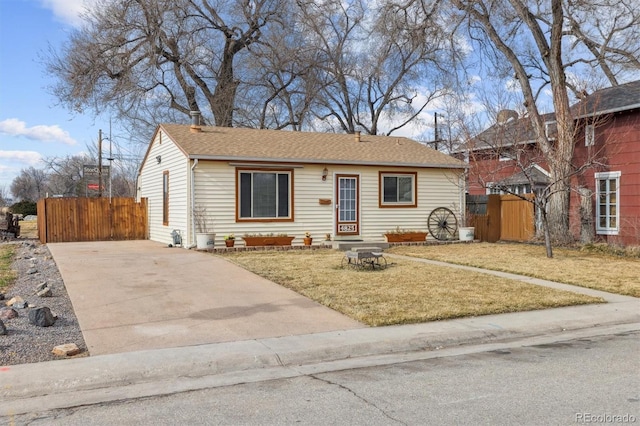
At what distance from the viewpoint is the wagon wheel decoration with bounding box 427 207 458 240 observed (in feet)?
63.8

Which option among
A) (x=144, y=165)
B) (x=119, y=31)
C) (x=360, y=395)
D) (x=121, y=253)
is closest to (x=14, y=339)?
(x=360, y=395)

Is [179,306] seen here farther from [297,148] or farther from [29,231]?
[29,231]

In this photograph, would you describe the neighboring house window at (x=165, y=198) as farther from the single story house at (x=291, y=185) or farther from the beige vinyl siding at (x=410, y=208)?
the beige vinyl siding at (x=410, y=208)

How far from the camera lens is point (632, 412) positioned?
422 centimetres

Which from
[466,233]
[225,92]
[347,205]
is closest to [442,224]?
[466,233]

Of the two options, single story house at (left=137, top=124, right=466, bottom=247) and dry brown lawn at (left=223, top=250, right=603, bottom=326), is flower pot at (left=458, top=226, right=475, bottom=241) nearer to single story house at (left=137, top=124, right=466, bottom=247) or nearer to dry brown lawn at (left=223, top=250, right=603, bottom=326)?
single story house at (left=137, top=124, right=466, bottom=247)

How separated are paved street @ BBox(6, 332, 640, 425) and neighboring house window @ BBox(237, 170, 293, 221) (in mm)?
11383

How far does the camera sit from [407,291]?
938 cm

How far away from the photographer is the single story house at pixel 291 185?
1636 cm

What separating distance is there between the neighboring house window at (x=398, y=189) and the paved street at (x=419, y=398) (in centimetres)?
1294

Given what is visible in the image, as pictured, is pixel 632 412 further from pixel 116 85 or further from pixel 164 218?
pixel 116 85

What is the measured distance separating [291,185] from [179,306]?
9.44 meters
